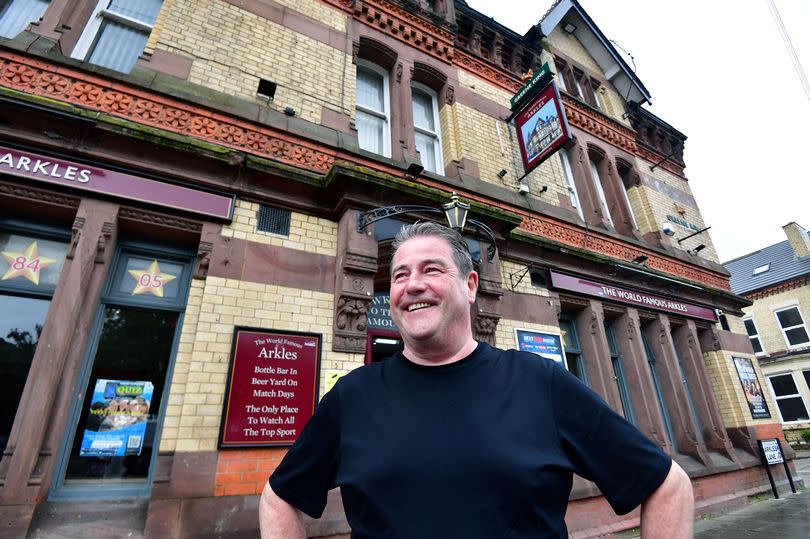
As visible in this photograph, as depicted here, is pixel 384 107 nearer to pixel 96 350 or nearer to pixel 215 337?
pixel 215 337

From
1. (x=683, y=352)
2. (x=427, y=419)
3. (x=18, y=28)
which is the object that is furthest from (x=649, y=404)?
(x=18, y=28)

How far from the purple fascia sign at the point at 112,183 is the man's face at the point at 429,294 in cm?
385

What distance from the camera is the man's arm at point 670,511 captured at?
121 centimetres

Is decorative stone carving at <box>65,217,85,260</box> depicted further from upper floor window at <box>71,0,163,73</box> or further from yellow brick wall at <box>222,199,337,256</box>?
upper floor window at <box>71,0,163,73</box>

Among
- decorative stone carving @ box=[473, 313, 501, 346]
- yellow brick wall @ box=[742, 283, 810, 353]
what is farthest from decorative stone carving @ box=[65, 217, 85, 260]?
yellow brick wall @ box=[742, 283, 810, 353]

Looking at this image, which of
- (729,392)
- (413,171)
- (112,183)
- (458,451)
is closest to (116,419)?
(112,183)

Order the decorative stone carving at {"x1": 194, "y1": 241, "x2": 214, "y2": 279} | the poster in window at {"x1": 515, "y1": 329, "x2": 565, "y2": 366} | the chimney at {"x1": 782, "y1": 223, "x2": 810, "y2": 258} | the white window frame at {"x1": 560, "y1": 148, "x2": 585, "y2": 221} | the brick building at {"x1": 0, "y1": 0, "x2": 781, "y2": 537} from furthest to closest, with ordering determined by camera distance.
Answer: the chimney at {"x1": 782, "y1": 223, "x2": 810, "y2": 258}, the white window frame at {"x1": 560, "y1": 148, "x2": 585, "y2": 221}, the poster in window at {"x1": 515, "y1": 329, "x2": 565, "y2": 366}, the decorative stone carving at {"x1": 194, "y1": 241, "x2": 214, "y2": 279}, the brick building at {"x1": 0, "y1": 0, "x2": 781, "y2": 537}

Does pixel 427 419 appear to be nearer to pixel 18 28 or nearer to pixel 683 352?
pixel 18 28

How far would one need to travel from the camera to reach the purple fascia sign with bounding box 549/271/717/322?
7.58m

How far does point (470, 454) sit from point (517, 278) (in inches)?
241

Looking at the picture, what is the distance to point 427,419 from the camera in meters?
1.36

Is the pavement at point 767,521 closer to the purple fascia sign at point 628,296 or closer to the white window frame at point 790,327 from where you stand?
the purple fascia sign at point 628,296

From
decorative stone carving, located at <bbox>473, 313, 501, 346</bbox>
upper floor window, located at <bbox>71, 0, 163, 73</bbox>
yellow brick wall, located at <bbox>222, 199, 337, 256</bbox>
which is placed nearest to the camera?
yellow brick wall, located at <bbox>222, 199, 337, 256</bbox>

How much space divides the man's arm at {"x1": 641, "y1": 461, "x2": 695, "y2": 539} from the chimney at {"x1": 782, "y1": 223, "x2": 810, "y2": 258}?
29.5 meters
